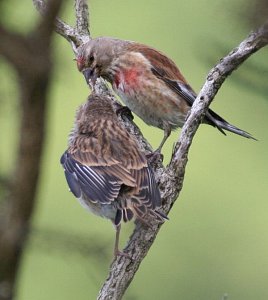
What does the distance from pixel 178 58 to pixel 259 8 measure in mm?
8463

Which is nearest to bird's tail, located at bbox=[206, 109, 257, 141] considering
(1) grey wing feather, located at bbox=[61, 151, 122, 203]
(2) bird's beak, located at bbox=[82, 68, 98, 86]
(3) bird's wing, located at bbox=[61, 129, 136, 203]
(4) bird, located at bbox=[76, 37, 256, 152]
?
(4) bird, located at bbox=[76, 37, 256, 152]

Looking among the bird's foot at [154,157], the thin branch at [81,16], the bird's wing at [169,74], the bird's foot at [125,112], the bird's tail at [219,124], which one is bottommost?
the bird's foot at [125,112]

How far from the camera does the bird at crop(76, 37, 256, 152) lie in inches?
258

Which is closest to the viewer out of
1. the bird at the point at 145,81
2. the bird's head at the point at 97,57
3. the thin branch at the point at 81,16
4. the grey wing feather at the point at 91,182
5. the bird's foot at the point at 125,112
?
the grey wing feather at the point at 91,182

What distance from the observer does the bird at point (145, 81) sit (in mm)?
6559

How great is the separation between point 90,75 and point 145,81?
0.47m

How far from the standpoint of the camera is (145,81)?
6734 millimetres

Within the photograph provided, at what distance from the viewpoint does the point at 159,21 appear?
415 inches

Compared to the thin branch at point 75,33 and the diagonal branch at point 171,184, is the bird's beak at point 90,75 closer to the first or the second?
the thin branch at point 75,33

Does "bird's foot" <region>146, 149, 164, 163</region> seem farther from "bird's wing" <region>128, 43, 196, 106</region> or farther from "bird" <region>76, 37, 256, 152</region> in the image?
"bird's wing" <region>128, 43, 196, 106</region>

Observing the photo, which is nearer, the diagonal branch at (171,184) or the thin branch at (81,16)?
the diagonal branch at (171,184)

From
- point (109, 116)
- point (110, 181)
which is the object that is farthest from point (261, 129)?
point (110, 181)

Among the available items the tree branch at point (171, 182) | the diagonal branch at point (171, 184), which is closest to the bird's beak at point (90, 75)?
the tree branch at point (171, 182)

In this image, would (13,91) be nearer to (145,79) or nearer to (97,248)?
(97,248)
